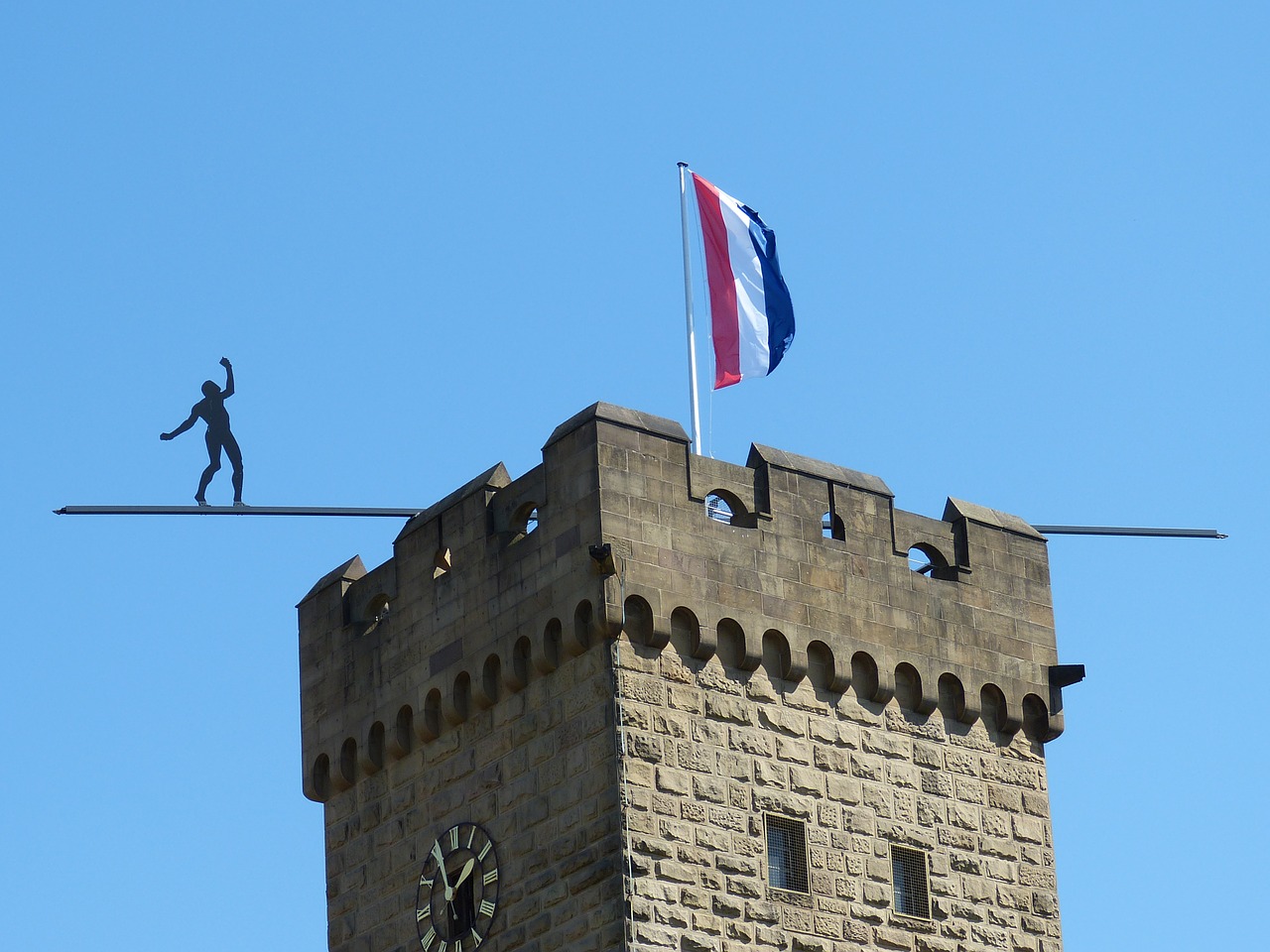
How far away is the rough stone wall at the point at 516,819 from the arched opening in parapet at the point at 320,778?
31cm

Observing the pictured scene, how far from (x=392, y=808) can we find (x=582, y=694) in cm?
395

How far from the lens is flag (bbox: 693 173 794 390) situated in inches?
1479

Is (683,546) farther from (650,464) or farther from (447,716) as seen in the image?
(447,716)

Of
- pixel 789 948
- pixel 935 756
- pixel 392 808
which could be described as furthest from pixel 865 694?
pixel 392 808

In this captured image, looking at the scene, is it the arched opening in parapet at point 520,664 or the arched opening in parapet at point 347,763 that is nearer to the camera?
the arched opening in parapet at point 520,664

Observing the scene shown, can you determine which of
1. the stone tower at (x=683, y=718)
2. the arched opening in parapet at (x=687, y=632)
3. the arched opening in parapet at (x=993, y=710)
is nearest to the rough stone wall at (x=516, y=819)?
the stone tower at (x=683, y=718)

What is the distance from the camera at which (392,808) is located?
35531 millimetres

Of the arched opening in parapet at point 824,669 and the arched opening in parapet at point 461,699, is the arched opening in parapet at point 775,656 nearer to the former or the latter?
the arched opening in parapet at point 824,669

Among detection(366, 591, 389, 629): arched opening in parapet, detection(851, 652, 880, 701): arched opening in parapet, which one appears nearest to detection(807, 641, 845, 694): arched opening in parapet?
detection(851, 652, 880, 701): arched opening in parapet

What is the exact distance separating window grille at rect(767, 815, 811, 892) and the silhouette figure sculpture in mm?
8252

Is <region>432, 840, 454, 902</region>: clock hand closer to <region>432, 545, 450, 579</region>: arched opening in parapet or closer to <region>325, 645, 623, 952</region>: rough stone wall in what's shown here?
<region>325, 645, 623, 952</region>: rough stone wall

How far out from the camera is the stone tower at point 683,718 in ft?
107

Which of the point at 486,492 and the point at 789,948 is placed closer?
the point at 789,948

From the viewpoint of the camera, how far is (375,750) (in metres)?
35.9
